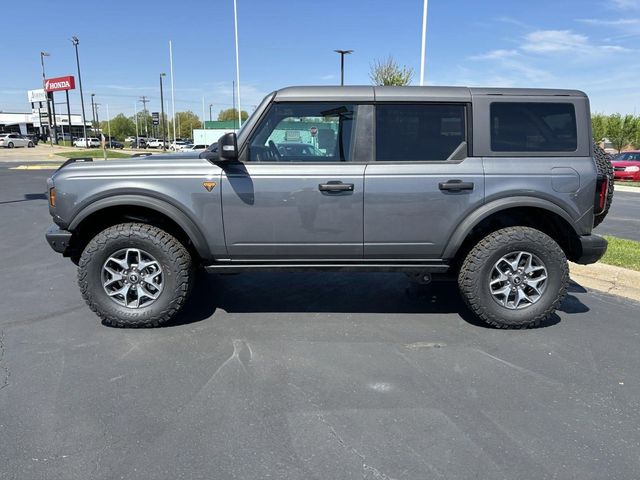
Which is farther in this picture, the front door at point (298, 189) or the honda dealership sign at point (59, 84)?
the honda dealership sign at point (59, 84)

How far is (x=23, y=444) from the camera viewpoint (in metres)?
2.50

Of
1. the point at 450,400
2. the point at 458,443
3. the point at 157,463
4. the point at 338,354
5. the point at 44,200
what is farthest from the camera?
the point at 44,200

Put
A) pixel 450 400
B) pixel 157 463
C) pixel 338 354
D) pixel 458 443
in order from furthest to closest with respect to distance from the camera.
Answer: pixel 338 354, pixel 450 400, pixel 458 443, pixel 157 463

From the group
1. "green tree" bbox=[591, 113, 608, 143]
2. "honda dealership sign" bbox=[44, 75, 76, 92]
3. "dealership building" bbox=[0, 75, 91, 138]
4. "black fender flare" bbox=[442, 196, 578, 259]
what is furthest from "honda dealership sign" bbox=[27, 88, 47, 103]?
"black fender flare" bbox=[442, 196, 578, 259]

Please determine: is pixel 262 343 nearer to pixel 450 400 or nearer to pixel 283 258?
pixel 283 258

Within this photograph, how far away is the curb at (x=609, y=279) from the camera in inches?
199

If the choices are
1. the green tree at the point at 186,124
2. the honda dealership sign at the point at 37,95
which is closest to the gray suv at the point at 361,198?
the honda dealership sign at the point at 37,95

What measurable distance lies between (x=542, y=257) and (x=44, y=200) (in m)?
12.0

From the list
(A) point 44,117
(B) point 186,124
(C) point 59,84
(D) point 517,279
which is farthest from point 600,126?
(B) point 186,124

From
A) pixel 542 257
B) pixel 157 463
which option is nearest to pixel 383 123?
pixel 542 257

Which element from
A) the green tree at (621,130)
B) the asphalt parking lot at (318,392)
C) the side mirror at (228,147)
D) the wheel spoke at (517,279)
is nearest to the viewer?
the asphalt parking lot at (318,392)

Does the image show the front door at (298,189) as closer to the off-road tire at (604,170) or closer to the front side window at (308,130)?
the front side window at (308,130)

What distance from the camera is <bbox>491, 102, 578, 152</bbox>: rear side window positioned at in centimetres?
394

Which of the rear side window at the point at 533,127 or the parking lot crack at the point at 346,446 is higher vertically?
the rear side window at the point at 533,127
